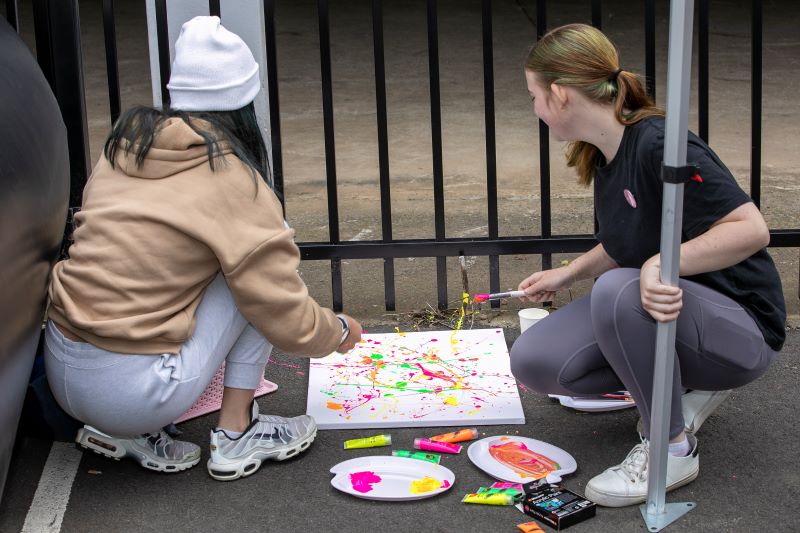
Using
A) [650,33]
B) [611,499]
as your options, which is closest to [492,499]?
[611,499]

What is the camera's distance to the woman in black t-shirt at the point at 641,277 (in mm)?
2393

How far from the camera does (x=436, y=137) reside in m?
3.75

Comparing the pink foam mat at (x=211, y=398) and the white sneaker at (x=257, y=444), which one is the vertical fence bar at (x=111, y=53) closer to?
the pink foam mat at (x=211, y=398)

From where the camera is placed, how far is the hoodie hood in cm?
245

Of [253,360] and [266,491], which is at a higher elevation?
[253,360]

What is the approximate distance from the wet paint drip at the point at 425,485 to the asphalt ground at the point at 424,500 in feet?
0.08

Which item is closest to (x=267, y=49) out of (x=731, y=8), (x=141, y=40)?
(x=141, y=40)

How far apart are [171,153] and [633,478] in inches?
50.9

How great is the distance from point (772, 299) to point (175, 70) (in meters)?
1.51

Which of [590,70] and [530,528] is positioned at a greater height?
[590,70]

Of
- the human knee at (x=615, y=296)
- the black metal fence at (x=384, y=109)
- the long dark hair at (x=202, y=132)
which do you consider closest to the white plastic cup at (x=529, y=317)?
the black metal fence at (x=384, y=109)

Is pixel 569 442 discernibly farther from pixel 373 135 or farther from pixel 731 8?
pixel 731 8

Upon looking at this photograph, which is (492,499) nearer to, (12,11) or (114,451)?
(114,451)

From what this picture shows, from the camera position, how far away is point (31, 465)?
110 inches
